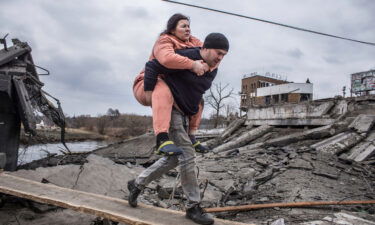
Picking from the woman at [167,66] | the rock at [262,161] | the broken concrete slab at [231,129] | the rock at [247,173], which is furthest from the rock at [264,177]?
the broken concrete slab at [231,129]

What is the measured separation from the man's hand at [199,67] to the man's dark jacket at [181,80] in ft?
0.30

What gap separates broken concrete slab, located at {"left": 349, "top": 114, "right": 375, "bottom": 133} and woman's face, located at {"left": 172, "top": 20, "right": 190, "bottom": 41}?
335 inches

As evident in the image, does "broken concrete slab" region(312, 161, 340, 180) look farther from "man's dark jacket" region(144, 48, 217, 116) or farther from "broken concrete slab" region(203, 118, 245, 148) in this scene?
"broken concrete slab" region(203, 118, 245, 148)

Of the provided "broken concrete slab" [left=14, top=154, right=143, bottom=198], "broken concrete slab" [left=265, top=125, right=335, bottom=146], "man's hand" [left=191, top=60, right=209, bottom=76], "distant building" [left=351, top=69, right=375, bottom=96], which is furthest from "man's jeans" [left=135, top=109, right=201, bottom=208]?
"distant building" [left=351, top=69, right=375, bottom=96]

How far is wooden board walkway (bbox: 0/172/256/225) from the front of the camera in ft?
8.71

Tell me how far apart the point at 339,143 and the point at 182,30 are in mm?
7967

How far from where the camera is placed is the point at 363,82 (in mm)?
18094

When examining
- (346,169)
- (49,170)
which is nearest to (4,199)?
(49,170)

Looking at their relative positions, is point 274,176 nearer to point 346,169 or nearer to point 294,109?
point 346,169

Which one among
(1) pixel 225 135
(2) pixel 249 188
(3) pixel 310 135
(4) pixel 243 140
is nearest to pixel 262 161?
(2) pixel 249 188

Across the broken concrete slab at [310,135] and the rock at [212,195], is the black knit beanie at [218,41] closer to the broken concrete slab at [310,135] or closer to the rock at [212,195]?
the rock at [212,195]

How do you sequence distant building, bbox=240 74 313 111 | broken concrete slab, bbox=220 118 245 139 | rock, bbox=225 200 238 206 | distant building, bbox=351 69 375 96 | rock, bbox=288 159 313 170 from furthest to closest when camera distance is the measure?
distant building, bbox=240 74 313 111, distant building, bbox=351 69 375 96, broken concrete slab, bbox=220 118 245 139, rock, bbox=288 159 313 170, rock, bbox=225 200 238 206

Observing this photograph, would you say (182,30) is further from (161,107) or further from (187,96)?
(161,107)

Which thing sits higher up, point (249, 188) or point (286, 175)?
point (286, 175)
